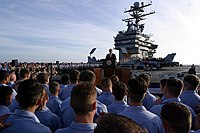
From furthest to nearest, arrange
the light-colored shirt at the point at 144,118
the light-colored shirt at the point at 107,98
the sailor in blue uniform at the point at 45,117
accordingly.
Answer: the light-colored shirt at the point at 107,98 < the sailor in blue uniform at the point at 45,117 < the light-colored shirt at the point at 144,118

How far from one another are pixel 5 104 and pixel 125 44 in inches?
3041

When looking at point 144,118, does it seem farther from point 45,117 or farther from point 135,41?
point 135,41

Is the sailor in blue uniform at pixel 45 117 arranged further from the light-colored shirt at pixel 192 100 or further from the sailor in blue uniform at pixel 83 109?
the light-colored shirt at pixel 192 100

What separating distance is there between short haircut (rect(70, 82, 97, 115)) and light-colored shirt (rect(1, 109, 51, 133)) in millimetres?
482

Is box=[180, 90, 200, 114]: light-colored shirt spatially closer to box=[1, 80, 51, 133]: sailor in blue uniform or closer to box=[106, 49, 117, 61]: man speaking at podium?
box=[1, 80, 51, 133]: sailor in blue uniform

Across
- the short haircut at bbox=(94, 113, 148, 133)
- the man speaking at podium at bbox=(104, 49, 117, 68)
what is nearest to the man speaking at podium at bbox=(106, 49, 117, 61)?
the man speaking at podium at bbox=(104, 49, 117, 68)

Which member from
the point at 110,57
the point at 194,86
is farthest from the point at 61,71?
the point at 194,86

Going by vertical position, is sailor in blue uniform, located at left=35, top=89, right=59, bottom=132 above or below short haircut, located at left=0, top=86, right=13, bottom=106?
below

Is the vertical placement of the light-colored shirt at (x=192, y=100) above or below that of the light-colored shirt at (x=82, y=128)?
below

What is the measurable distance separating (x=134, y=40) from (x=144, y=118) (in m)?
75.4

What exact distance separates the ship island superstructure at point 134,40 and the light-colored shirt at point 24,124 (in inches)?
2825

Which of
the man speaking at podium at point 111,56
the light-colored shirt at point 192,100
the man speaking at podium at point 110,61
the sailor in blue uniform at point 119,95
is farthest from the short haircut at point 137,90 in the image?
the man speaking at podium at point 110,61

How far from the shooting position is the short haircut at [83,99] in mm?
2586

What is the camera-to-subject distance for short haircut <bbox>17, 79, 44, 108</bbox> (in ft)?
9.51
